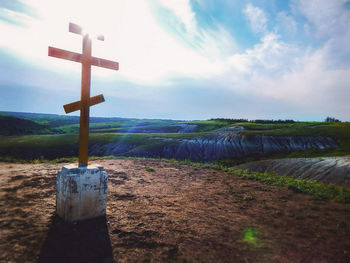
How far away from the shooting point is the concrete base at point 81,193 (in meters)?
5.08

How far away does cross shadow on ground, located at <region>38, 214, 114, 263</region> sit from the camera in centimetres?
383

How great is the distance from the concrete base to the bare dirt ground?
0.25 metres

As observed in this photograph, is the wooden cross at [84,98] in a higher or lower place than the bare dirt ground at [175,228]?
higher

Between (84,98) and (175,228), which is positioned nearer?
(175,228)

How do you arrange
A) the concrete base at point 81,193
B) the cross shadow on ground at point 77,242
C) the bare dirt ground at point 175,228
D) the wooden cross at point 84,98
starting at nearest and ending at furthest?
the cross shadow on ground at point 77,242, the bare dirt ground at point 175,228, the concrete base at point 81,193, the wooden cross at point 84,98

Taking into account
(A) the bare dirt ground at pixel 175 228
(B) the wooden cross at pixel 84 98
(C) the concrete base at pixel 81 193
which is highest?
(B) the wooden cross at pixel 84 98

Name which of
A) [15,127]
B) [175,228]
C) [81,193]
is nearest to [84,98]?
[81,193]

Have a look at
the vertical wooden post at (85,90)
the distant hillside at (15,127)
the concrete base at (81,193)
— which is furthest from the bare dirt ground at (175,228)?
the distant hillside at (15,127)

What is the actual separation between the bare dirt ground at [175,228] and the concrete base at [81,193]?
0.82 feet

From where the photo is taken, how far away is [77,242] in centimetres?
433

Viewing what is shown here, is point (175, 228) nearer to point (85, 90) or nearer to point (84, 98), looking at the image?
point (84, 98)

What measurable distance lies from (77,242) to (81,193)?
120 cm

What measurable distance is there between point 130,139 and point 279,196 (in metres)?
39.1

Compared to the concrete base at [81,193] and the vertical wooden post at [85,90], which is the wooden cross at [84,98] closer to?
the vertical wooden post at [85,90]
